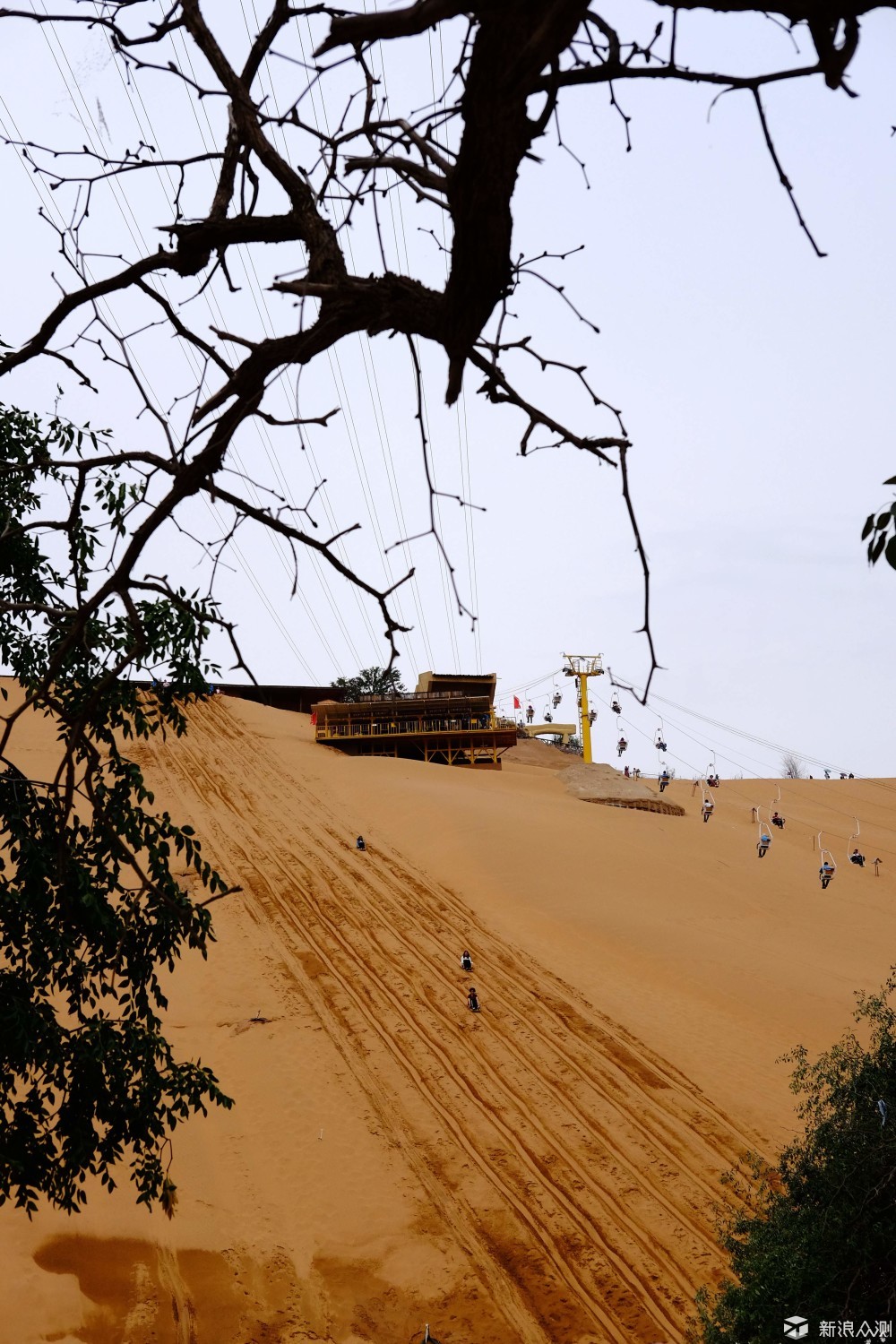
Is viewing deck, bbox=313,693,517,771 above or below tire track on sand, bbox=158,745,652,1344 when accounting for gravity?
above

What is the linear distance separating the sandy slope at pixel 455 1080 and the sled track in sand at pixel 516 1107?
0.04m

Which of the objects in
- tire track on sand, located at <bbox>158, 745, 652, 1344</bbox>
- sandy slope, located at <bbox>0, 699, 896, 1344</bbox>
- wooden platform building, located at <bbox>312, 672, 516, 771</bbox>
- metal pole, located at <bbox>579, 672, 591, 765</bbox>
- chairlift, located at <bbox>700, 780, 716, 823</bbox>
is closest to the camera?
sandy slope, located at <bbox>0, 699, 896, 1344</bbox>

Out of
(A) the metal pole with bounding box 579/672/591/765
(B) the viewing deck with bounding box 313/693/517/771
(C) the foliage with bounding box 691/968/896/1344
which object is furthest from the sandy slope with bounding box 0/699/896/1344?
A: (A) the metal pole with bounding box 579/672/591/765

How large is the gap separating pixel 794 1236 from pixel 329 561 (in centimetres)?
664

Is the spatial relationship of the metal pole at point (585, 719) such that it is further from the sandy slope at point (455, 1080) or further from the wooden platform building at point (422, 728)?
the sandy slope at point (455, 1080)

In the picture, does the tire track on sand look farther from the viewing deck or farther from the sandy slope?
the viewing deck

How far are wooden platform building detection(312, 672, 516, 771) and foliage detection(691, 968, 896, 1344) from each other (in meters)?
30.7

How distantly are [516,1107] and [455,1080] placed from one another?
103 cm

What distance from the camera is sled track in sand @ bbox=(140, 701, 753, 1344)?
9781mm

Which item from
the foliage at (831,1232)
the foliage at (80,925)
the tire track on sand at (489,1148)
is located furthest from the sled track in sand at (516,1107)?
the foliage at (80,925)

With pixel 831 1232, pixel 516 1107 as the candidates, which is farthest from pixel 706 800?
pixel 831 1232

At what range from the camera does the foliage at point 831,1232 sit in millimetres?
5820

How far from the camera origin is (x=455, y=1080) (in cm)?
1368

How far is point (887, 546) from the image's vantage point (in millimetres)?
2293
